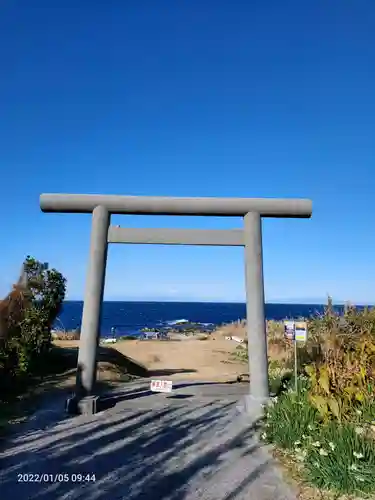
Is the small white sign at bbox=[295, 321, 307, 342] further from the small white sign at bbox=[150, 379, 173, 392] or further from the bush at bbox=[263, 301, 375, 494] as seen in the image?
the small white sign at bbox=[150, 379, 173, 392]

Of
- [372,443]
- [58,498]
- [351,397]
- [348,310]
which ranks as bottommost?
[58,498]

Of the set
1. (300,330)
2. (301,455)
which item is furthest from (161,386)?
(301,455)

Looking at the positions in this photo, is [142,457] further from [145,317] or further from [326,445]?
[145,317]

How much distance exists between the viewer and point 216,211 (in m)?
7.75

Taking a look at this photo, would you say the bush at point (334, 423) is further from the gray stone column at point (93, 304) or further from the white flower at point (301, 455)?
the gray stone column at point (93, 304)

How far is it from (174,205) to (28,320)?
4.62 metres

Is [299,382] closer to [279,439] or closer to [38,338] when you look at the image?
[279,439]

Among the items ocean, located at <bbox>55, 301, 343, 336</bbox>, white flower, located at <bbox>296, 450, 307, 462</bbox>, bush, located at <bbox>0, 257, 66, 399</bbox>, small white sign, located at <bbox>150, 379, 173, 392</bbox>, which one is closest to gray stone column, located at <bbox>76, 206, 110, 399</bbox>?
small white sign, located at <bbox>150, 379, 173, 392</bbox>

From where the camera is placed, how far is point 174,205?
768 cm

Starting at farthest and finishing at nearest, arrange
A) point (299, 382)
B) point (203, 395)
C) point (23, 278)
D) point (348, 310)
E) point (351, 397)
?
point (348, 310) → point (23, 278) → point (203, 395) → point (299, 382) → point (351, 397)

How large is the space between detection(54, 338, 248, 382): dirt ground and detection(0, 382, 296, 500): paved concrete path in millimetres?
5289

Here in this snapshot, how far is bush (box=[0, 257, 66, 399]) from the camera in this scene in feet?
27.3

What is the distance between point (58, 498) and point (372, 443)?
3.41 metres

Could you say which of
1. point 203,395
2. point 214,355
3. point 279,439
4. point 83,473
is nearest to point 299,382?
point 279,439
